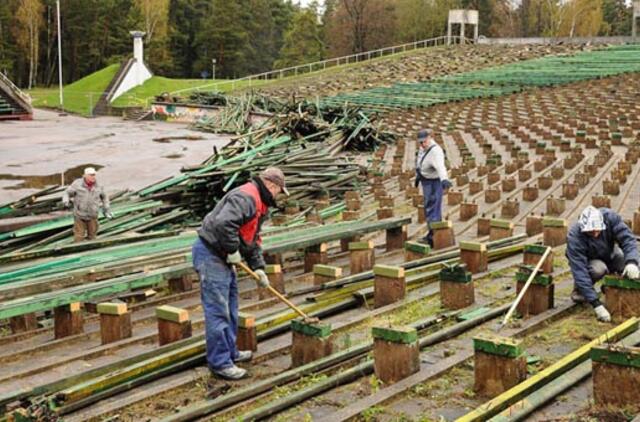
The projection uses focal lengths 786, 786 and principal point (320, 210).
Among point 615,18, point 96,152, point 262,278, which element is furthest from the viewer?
point 615,18

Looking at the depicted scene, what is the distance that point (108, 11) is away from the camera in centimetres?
7012

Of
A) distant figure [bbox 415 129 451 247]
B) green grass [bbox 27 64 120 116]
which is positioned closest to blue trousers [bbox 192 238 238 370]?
distant figure [bbox 415 129 451 247]

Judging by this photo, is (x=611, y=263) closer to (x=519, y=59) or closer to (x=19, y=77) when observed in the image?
(x=519, y=59)

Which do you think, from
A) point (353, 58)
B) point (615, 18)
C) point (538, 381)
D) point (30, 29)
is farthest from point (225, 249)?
point (615, 18)

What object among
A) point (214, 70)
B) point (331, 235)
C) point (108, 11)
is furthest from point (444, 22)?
point (331, 235)

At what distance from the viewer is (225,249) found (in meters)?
5.68

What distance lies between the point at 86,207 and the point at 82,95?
43.2 metres

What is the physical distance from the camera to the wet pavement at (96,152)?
1952 centimetres

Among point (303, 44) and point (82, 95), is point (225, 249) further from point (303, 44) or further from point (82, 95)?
point (303, 44)

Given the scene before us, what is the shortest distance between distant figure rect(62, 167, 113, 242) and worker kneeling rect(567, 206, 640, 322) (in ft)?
22.0

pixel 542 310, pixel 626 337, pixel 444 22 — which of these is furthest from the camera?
pixel 444 22

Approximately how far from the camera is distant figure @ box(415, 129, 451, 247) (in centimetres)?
961

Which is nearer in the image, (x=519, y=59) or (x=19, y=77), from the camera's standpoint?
(x=519, y=59)

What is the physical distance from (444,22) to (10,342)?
2803 inches
